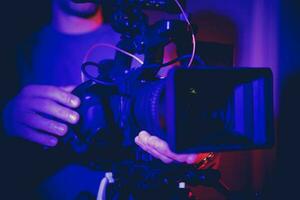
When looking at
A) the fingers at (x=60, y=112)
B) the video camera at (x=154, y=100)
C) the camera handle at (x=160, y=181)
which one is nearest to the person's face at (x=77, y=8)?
the video camera at (x=154, y=100)

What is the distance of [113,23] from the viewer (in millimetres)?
741

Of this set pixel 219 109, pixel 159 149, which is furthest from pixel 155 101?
pixel 219 109

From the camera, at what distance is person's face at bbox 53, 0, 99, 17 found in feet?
4.12

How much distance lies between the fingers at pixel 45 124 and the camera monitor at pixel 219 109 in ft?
0.99

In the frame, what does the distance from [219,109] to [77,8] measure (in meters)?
0.85

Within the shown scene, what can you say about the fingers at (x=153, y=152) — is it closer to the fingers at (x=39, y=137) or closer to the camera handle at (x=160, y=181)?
the camera handle at (x=160, y=181)

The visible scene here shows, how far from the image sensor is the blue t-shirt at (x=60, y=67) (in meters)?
1.17

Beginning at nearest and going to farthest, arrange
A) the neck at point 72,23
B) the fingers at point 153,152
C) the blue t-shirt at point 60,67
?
1. the fingers at point 153,152
2. the blue t-shirt at point 60,67
3. the neck at point 72,23

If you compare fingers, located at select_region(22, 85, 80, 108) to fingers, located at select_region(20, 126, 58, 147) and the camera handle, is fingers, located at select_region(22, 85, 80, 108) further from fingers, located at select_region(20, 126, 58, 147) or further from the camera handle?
the camera handle

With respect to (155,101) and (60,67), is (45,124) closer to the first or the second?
(155,101)

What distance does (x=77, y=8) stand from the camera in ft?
4.12

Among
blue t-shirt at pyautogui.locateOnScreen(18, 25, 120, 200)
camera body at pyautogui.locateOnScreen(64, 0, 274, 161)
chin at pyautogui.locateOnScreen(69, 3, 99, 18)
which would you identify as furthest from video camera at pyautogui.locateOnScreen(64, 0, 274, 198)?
chin at pyautogui.locateOnScreen(69, 3, 99, 18)

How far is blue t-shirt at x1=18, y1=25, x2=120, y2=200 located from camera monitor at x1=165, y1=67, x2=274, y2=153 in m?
0.63

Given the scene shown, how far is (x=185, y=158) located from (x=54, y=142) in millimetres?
339
